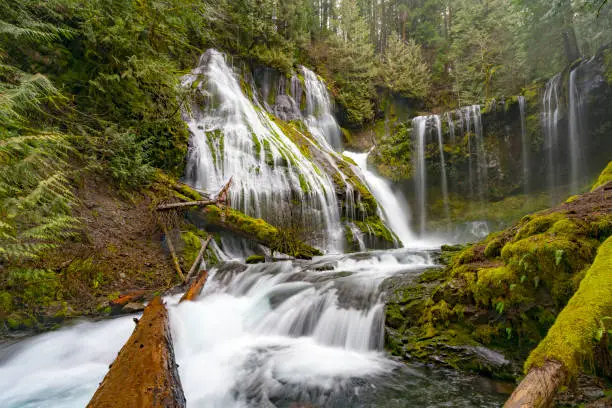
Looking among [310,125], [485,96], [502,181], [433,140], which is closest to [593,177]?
[502,181]

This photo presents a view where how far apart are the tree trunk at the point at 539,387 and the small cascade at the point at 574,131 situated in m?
16.0

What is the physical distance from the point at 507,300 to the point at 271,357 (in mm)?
2993

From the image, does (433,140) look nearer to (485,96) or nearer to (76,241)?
(485,96)

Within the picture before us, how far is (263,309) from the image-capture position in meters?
5.32

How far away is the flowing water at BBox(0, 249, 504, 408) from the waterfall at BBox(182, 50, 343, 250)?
16.2 feet

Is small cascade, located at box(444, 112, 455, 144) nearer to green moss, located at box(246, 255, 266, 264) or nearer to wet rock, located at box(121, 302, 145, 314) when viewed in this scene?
green moss, located at box(246, 255, 266, 264)

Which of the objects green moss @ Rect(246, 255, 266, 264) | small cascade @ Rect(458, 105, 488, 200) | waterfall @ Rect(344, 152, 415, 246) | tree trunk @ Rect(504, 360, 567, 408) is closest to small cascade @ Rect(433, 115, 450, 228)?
small cascade @ Rect(458, 105, 488, 200)

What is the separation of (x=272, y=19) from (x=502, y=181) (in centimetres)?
1693

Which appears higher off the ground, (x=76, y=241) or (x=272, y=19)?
(x=272, y=19)

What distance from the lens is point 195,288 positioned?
227 inches

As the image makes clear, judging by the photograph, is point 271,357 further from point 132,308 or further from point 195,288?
point 132,308

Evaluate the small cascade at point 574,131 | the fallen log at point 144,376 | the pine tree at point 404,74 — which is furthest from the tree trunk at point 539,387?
the pine tree at point 404,74

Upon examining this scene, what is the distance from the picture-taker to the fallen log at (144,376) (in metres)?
1.75

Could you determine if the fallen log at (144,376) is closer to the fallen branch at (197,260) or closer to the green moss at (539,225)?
the fallen branch at (197,260)
